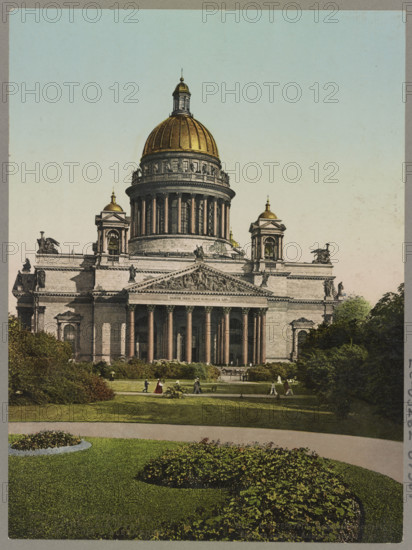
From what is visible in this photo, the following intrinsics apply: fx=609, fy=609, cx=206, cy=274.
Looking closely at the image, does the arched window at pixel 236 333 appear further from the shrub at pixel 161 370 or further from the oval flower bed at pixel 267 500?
the oval flower bed at pixel 267 500

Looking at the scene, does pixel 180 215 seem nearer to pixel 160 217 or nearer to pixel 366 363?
pixel 160 217

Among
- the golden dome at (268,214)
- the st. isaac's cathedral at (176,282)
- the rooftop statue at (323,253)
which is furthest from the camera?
the st. isaac's cathedral at (176,282)

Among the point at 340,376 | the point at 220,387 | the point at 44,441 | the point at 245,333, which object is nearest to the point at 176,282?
the point at 245,333

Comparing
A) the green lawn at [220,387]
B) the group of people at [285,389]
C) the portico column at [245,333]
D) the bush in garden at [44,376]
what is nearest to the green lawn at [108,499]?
the bush in garden at [44,376]

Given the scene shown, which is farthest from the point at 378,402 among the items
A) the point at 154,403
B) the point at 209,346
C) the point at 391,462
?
the point at 209,346

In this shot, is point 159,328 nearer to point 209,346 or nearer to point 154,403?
point 209,346

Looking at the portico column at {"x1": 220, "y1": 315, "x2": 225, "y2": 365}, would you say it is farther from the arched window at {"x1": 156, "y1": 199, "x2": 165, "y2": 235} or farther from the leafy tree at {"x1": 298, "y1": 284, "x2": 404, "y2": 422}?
the leafy tree at {"x1": 298, "y1": 284, "x2": 404, "y2": 422}
